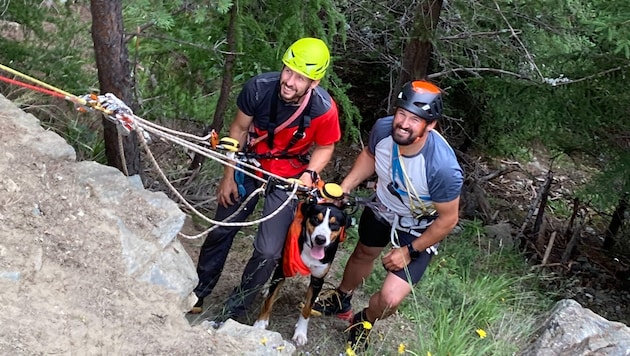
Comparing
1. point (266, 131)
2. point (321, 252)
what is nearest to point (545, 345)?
point (321, 252)

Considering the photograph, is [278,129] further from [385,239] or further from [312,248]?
[385,239]

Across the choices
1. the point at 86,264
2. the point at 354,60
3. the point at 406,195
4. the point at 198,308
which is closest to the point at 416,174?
the point at 406,195

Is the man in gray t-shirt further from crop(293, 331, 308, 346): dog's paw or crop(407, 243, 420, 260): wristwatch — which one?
crop(293, 331, 308, 346): dog's paw

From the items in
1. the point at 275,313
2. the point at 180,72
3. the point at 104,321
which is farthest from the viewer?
the point at 180,72

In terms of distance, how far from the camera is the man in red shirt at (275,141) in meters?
4.22

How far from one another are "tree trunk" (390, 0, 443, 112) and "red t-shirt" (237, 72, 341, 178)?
333 centimetres

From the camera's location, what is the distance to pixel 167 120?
21.3ft

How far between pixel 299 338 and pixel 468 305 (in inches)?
65.7

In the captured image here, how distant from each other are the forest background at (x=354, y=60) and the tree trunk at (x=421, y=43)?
0.02 m

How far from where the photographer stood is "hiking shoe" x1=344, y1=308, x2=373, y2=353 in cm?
470

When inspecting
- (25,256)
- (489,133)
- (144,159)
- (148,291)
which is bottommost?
(489,133)

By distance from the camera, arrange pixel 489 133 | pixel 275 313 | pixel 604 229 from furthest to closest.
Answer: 1. pixel 604 229
2. pixel 489 133
3. pixel 275 313

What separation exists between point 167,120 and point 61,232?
10.5 feet

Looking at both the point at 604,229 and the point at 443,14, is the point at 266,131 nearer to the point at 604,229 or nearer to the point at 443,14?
the point at 443,14
